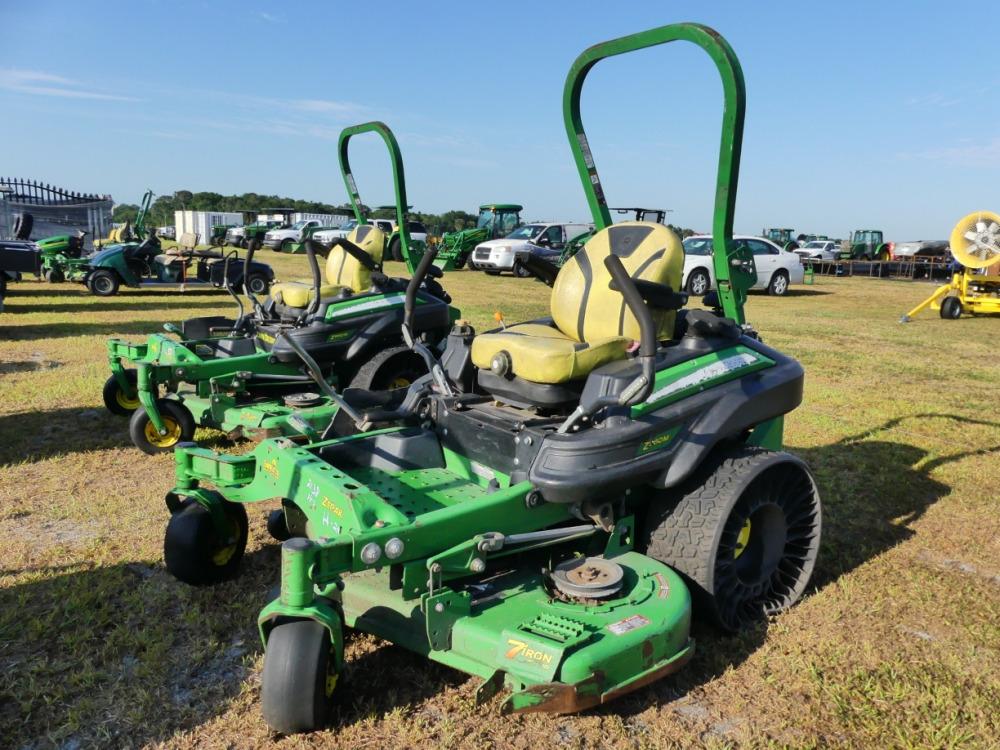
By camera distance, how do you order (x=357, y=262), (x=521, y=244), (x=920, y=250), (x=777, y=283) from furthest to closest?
(x=920, y=250) → (x=521, y=244) → (x=777, y=283) → (x=357, y=262)

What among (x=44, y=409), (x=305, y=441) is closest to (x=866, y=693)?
(x=305, y=441)

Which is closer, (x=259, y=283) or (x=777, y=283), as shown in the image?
(x=259, y=283)

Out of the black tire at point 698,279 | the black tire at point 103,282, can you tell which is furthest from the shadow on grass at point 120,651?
the black tire at point 698,279

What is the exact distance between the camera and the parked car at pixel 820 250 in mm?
31209

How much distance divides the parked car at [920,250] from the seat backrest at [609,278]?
3091 cm

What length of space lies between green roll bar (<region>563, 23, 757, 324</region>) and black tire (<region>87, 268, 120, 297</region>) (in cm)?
1285

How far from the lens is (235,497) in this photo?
10.7 ft

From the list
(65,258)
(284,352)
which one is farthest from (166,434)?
(65,258)

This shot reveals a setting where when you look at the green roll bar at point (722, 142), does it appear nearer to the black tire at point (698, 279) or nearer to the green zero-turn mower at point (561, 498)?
the green zero-turn mower at point (561, 498)

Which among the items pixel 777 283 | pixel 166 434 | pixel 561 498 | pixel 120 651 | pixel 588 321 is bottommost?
pixel 120 651

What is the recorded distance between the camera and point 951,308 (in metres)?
14.6

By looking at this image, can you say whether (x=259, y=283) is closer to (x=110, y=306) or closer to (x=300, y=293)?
(x=110, y=306)

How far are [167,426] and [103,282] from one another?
34.6ft

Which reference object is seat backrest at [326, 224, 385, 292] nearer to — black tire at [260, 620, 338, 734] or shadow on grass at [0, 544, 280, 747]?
shadow on grass at [0, 544, 280, 747]
